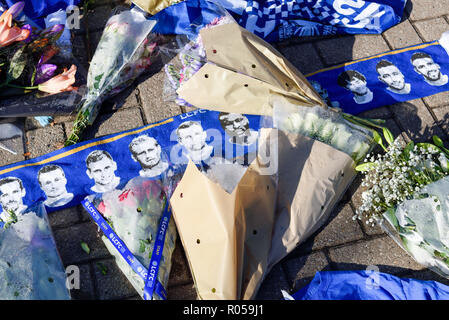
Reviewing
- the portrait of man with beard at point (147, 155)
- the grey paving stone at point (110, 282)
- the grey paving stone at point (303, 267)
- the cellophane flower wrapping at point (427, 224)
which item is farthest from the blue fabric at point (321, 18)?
the grey paving stone at point (110, 282)

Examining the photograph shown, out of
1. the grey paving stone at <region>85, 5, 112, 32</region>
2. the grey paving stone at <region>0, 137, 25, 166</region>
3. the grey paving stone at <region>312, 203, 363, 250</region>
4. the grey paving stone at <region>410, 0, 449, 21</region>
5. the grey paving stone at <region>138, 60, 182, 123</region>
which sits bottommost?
the grey paving stone at <region>312, 203, 363, 250</region>

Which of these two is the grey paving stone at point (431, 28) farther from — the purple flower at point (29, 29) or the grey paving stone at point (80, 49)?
the purple flower at point (29, 29)

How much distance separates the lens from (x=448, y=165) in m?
2.53

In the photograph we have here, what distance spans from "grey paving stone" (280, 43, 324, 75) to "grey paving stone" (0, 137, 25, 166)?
1.82 m

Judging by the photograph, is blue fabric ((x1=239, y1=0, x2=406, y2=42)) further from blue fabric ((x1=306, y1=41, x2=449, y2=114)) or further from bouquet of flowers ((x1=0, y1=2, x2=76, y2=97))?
bouquet of flowers ((x1=0, y1=2, x2=76, y2=97))

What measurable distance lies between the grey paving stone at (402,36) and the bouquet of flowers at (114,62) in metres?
1.68

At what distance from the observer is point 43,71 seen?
9.73 ft

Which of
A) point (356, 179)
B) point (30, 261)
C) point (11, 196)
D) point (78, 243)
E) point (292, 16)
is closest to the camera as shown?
point (30, 261)

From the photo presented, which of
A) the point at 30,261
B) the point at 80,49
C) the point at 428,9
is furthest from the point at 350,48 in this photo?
the point at 30,261

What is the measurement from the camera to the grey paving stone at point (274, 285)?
2430mm

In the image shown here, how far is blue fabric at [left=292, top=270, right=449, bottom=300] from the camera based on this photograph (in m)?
2.36

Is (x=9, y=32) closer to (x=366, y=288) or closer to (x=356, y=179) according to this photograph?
(x=356, y=179)

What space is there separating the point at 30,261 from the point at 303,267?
1.36 metres

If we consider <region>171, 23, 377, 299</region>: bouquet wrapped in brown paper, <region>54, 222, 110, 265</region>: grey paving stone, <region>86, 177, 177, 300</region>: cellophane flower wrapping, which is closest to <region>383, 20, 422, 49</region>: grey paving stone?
<region>171, 23, 377, 299</region>: bouquet wrapped in brown paper
